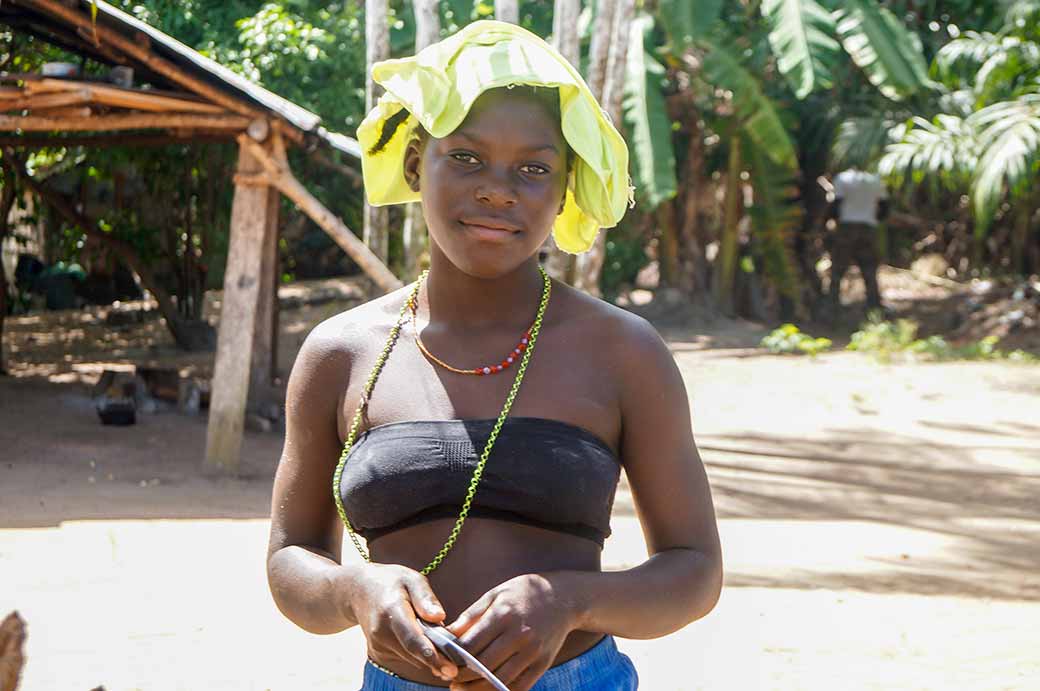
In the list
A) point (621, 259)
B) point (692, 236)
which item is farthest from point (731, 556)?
point (692, 236)

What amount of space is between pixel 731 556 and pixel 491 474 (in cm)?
533

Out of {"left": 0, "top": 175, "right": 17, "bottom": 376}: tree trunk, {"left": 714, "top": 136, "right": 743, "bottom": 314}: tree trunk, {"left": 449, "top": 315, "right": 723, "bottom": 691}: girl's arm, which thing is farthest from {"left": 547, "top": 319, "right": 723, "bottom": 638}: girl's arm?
{"left": 714, "top": 136, "right": 743, "bottom": 314}: tree trunk

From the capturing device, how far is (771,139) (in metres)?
16.2

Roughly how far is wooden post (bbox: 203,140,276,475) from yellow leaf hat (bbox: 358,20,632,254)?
6.61 metres

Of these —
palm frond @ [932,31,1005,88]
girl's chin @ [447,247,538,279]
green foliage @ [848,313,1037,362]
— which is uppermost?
palm frond @ [932,31,1005,88]

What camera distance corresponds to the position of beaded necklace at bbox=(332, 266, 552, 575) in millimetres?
1640

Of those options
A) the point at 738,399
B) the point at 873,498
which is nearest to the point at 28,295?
the point at 738,399

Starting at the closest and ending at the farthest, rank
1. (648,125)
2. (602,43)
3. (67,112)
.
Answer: (67,112) → (602,43) → (648,125)

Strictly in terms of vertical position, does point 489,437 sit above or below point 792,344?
above

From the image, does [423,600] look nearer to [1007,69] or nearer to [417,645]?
[417,645]

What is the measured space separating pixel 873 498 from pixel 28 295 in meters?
12.8

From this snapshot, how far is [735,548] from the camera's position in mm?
6941

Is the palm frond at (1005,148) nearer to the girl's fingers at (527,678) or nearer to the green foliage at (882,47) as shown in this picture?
the green foliage at (882,47)

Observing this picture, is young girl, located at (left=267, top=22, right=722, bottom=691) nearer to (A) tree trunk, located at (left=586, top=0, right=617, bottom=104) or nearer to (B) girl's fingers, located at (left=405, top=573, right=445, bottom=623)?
(B) girl's fingers, located at (left=405, top=573, right=445, bottom=623)
